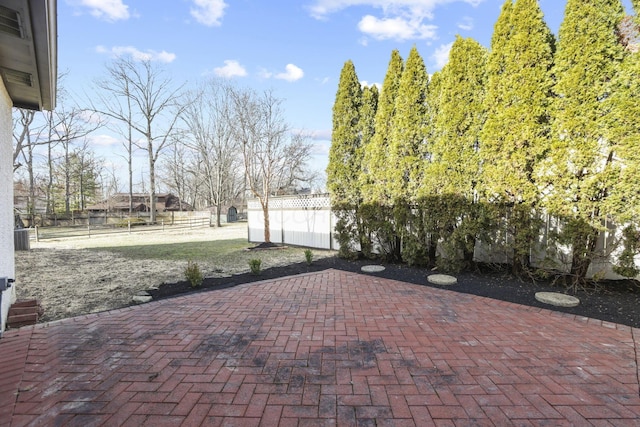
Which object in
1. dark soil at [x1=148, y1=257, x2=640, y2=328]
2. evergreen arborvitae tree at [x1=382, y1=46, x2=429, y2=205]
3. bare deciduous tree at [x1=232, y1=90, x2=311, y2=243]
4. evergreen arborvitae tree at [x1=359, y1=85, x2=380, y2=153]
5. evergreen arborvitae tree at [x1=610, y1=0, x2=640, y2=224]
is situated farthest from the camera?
bare deciduous tree at [x1=232, y1=90, x2=311, y2=243]

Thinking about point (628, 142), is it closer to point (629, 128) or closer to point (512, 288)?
point (629, 128)

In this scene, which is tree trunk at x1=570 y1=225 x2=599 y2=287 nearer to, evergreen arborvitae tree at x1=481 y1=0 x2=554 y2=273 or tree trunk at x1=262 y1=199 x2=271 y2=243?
evergreen arborvitae tree at x1=481 y1=0 x2=554 y2=273

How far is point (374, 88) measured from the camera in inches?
314

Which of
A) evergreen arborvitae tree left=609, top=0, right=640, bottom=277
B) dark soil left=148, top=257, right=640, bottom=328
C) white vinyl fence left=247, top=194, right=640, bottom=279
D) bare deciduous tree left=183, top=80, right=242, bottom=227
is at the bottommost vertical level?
dark soil left=148, top=257, right=640, bottom=328

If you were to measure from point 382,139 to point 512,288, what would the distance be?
4.27 meters

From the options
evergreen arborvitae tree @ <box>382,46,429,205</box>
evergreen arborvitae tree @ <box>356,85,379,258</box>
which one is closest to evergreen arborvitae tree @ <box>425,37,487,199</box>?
evergreen arborvitae tree @ <box>382,46,429,205</box>

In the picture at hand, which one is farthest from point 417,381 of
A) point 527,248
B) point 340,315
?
point 527,248

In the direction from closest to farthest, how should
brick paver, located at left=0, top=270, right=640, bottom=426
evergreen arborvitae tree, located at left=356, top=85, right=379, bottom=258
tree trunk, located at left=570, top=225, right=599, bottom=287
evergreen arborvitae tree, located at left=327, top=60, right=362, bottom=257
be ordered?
brick paver, located at left=0, top=270, right=640, bottom=426 → tree trunk, located at left=570, top=225, right=599, bottom=287 → evergreen arborvitae tree, located at left=356, top=85, right=379, bottom=258 → evergreen arborvitae tree, located at left=327, top=60, right=362, bottom=257

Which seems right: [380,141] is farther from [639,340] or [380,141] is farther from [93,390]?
[93,390]

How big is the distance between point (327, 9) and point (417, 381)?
8.65 m

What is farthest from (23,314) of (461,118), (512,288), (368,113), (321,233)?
(368,113)

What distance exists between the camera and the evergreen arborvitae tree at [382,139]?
7109 mm

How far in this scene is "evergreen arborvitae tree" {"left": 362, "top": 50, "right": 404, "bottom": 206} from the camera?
711cm

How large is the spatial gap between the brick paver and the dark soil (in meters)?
0.42
